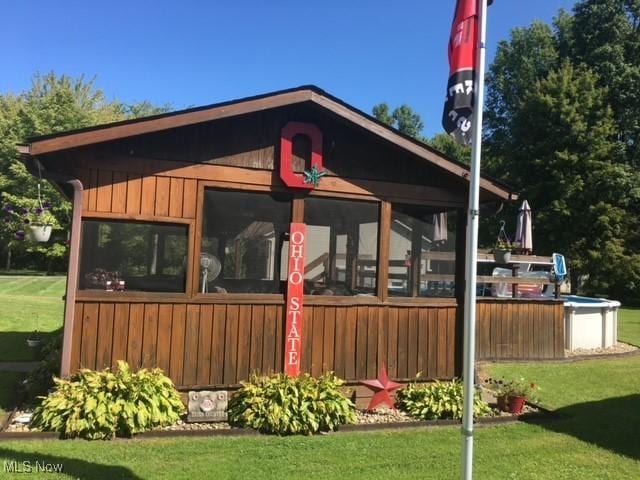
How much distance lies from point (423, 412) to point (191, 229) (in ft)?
11.0

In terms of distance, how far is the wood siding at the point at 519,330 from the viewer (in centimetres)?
1066

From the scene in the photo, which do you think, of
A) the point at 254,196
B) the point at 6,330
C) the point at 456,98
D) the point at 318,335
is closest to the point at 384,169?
the point at 254,196

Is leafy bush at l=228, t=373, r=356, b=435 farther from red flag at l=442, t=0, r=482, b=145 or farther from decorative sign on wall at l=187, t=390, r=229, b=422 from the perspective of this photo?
red flag at l=442, t=0, r=482, b=145

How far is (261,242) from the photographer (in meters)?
6.74

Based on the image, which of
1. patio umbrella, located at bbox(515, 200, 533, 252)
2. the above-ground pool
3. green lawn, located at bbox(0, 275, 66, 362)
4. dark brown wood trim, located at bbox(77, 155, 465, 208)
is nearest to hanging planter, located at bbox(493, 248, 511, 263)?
patio umbrella, located at bbox(515, 200, 533, 252)

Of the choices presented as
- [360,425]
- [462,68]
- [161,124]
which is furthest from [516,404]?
[161,124]

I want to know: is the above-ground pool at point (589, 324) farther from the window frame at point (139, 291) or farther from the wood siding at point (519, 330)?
the window frame at point (139, 291)

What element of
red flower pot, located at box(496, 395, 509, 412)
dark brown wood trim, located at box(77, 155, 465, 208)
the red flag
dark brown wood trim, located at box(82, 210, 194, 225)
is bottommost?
red flower pot, located at box(496, 395, 509, 412)

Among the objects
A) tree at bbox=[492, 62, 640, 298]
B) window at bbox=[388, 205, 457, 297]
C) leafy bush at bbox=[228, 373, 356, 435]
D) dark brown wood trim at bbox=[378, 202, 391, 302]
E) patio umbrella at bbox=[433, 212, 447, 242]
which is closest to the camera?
leafy bush at bbox=[228, 373, 356, 435]

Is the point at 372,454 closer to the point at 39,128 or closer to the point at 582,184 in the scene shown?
the point at 582,184

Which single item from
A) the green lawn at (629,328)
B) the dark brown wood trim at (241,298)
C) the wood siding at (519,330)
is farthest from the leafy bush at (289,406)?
the green lawn at (629,328)

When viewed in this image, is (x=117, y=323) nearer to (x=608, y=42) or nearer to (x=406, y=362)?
(x=406, y=362)

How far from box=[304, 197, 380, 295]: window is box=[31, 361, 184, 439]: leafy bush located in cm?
209

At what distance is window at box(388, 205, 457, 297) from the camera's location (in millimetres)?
7332
